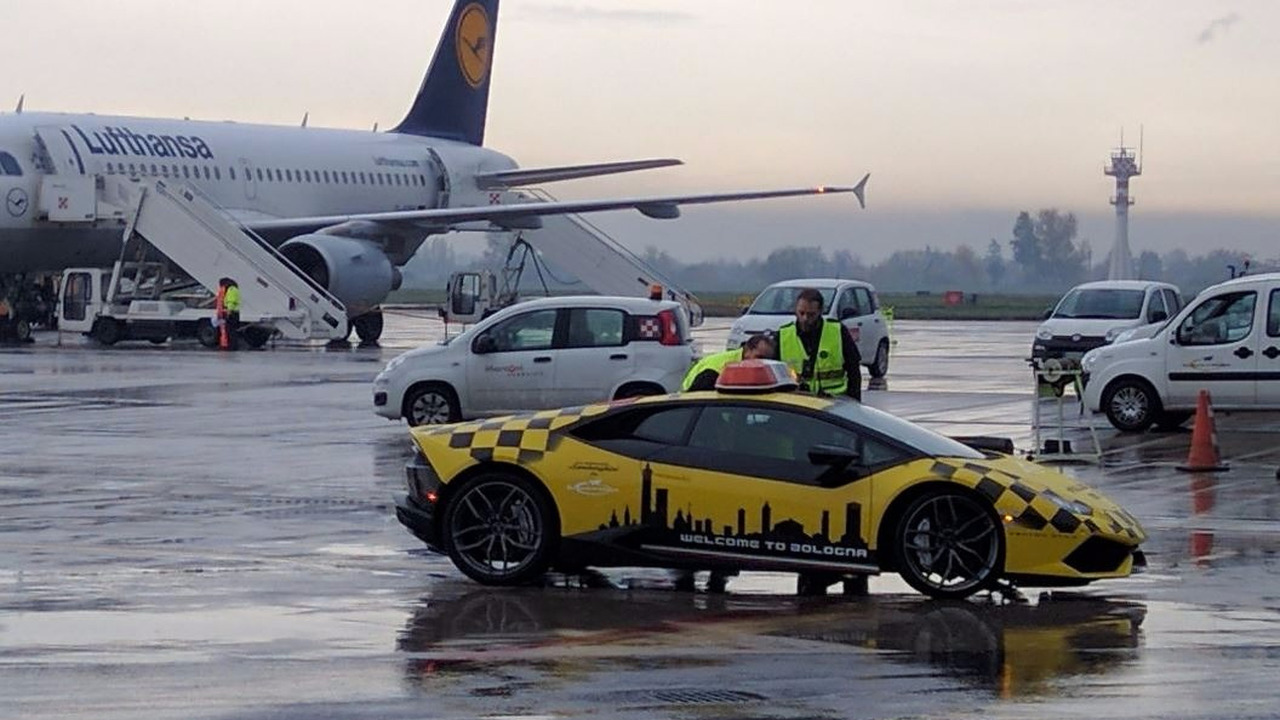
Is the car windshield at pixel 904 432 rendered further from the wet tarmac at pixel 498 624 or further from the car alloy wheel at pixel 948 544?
the wet tarmac at pixel 498 624

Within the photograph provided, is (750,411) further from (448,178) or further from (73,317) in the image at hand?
(448,178)

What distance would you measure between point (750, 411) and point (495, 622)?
218cm

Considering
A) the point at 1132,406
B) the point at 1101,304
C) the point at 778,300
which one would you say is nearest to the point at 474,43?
the point at 778,300

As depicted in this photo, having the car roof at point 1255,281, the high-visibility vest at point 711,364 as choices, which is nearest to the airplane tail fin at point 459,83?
the car roof at point 1255,281

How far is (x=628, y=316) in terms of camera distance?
77.5 ft

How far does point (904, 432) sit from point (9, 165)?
32.4 metres

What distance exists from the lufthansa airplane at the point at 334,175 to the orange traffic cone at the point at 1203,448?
87.9ft

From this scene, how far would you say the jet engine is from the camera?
45.1 meters

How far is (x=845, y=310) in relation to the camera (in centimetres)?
3459

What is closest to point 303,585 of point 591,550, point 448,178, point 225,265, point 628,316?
point 591,550

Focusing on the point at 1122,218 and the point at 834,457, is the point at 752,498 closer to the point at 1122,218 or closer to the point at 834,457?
the point at 834,457

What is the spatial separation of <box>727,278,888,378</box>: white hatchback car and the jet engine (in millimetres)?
12560

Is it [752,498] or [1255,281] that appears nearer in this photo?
[752,498]

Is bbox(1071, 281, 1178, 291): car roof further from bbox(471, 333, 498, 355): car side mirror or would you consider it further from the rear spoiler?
the rear spoiler
